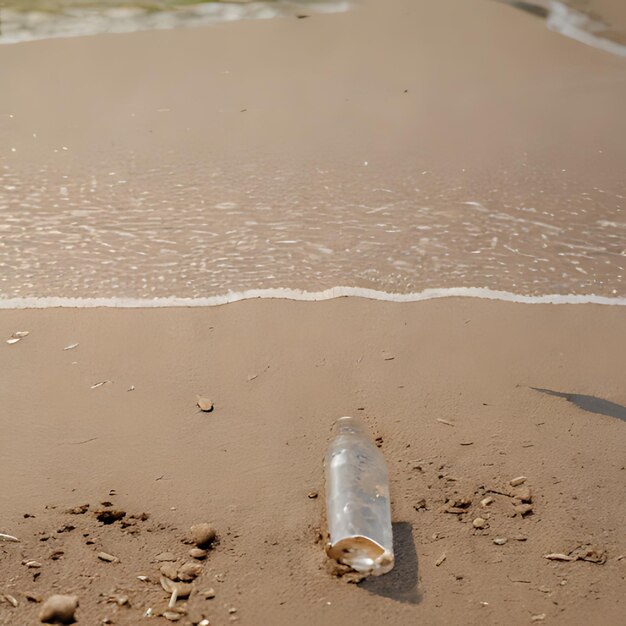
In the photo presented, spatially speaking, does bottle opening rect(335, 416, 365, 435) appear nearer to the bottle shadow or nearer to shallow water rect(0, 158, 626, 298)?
the bottle shadow

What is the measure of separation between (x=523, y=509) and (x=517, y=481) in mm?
119

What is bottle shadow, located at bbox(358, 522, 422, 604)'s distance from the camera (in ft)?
7.12

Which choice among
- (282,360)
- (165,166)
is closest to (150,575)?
(282,360)

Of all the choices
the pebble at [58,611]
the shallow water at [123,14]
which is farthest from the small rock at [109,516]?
the shallow water at [123,14]

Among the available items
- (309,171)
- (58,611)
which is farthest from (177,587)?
(309,171)

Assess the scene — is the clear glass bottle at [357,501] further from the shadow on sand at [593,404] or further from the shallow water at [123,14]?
the shallow water at [123,14]

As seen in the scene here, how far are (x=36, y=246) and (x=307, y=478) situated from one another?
1917 mm

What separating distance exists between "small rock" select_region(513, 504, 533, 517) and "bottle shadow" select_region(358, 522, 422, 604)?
0.33 meters

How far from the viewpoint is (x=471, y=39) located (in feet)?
20.8

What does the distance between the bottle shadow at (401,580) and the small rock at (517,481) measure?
0.39m

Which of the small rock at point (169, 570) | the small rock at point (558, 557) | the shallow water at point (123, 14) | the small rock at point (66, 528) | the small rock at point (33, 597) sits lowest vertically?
the small rock at point (66, 528)

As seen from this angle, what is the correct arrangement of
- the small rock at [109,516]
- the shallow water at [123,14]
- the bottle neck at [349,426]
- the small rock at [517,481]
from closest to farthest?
the small rock at [109,516] < the small rock at [517,481] < the bottle neck at [349,426] < the shallow water at [123,14]

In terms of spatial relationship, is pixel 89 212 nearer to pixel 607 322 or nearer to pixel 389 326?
pixel 389 326

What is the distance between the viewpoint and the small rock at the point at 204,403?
2818 mm
